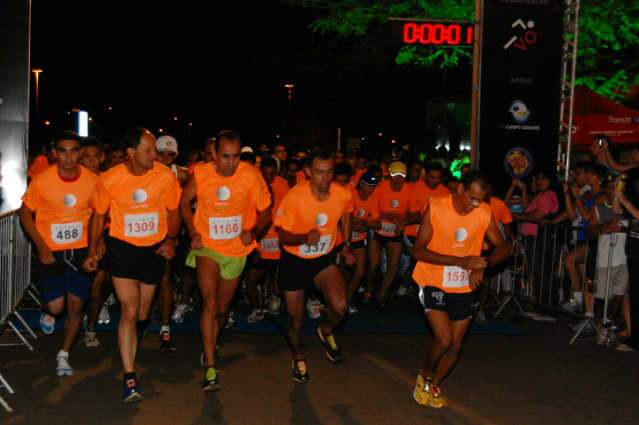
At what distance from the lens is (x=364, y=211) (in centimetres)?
1198

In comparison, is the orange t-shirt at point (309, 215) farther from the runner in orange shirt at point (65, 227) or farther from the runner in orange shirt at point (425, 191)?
the runner in orange shirt at point (425, 191)

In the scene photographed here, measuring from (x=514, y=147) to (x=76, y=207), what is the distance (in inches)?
301

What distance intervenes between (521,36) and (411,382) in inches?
288

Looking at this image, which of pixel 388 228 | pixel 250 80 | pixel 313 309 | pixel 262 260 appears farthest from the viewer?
pixel 250 80

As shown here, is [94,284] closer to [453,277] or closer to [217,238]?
[217,238]

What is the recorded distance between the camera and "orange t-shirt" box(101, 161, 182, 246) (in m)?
7.16

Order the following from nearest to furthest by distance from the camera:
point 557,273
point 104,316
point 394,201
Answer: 1. point 104,316
2. point 557,273
3. point 394,201

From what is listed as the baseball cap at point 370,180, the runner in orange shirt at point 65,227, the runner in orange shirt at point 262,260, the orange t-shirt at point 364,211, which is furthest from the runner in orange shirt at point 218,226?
the baseball cap at point 370,180

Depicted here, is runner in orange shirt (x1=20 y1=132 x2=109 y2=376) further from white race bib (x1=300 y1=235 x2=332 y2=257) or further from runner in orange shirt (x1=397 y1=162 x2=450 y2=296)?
runner in orange shirt (x1=397 y1=162 x2=450 y2=296)

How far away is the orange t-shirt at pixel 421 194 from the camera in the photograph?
12352 mm

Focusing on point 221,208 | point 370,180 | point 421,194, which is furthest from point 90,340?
point 421,194

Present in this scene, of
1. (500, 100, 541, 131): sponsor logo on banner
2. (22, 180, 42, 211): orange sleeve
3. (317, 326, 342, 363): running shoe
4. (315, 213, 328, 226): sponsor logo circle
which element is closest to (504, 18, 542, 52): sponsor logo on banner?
(500, 100, 541, 131): sponsor logo on banner

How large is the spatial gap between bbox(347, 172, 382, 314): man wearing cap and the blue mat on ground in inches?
19.5

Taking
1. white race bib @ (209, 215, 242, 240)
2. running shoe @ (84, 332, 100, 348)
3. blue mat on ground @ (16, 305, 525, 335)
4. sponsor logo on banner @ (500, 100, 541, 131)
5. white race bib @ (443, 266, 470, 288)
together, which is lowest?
blue mat on ground @ (16, 305, 525, 335)
